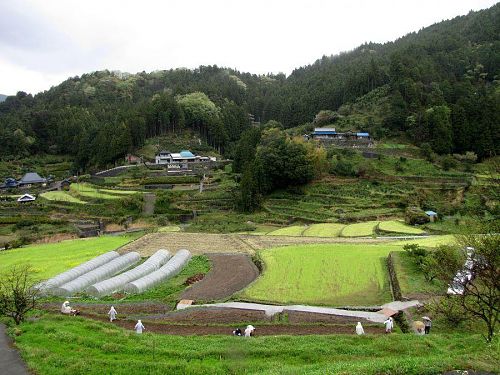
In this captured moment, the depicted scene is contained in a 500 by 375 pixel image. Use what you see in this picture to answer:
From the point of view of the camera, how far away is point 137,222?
44281mm

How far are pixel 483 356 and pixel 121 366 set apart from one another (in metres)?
7.99

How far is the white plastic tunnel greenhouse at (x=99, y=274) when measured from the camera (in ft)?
70.0

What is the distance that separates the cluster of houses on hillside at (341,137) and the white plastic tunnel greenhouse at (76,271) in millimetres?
38578

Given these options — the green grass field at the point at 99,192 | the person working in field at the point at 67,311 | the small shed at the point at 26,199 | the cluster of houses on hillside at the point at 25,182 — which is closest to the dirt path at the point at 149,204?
the green grass field at the point at 99,192

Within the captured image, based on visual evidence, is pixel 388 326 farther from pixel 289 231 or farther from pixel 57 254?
pixel 57 254

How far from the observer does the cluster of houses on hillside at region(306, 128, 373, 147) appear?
59375 millimetres

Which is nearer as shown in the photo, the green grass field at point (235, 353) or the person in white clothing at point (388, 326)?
the green grass field at point (235, 353)

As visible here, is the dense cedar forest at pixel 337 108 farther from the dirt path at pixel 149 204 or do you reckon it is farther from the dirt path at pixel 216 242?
the dirt path at pixel 216 242

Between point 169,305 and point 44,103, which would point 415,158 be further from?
point 44,103

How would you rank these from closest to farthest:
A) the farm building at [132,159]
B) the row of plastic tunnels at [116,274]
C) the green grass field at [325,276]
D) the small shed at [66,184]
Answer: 1. the green grass field at [325,276]
2. the row of plastic tunnels at [116,274]
3. the small shed at [66,184]
4. the farm building at [132,159]

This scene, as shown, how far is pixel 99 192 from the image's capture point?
54.4 meters

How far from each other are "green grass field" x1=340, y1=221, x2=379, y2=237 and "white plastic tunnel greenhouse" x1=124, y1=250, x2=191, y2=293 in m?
12.3

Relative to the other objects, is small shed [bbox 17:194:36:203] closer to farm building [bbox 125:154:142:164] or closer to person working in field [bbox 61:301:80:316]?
farm building [bbox 125:154:142:164]

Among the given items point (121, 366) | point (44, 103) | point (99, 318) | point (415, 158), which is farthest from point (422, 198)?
point (44, 103)
